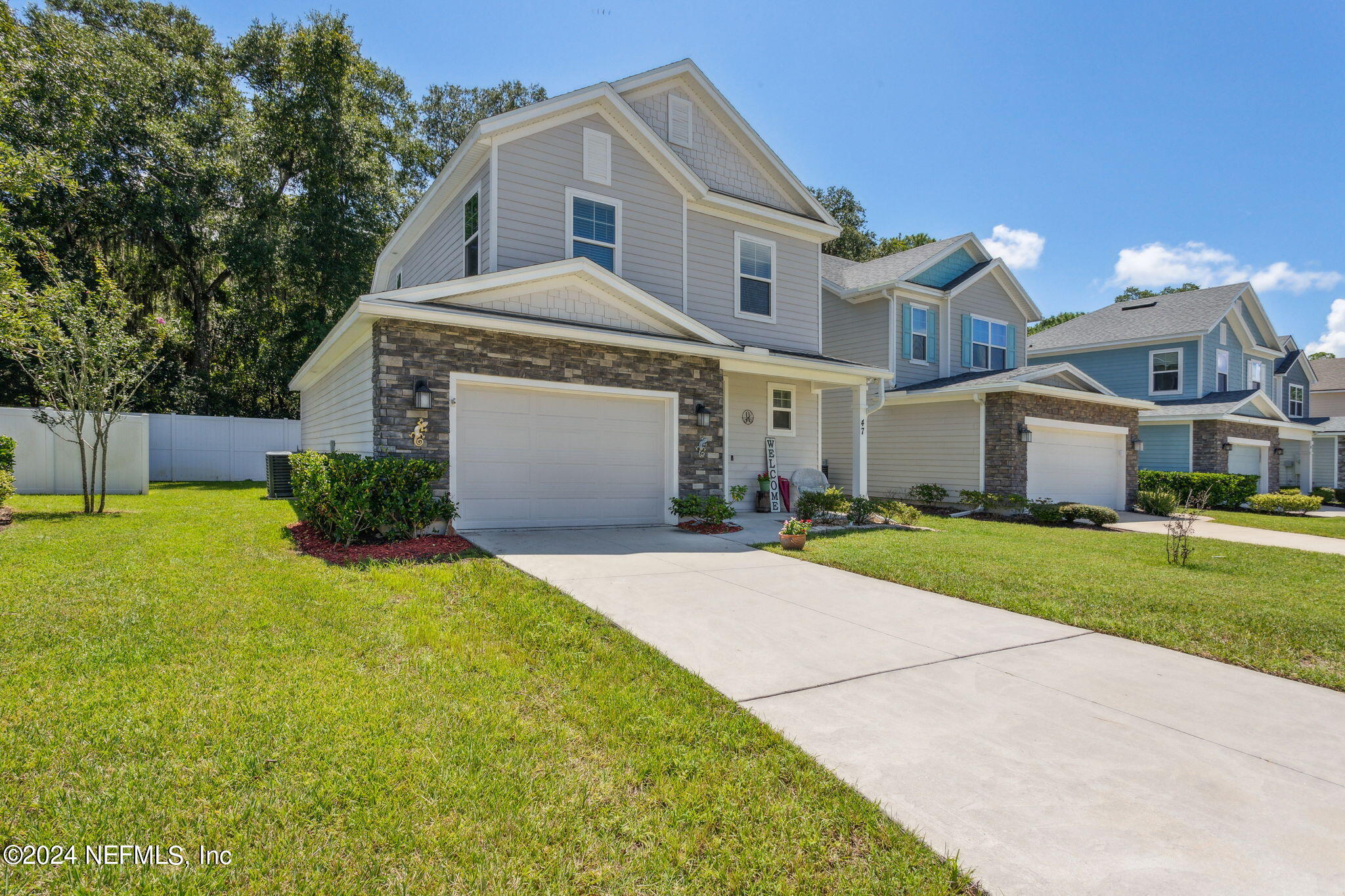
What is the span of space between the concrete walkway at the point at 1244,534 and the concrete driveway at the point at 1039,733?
9242 millimetres

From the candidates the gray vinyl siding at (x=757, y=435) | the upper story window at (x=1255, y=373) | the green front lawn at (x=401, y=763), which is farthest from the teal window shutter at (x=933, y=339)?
the green front lawn at (x=401, y=763)

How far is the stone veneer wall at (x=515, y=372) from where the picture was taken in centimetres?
820

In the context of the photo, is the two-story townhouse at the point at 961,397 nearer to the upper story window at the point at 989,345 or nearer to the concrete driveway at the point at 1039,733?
the upper story window at the point at 989,345

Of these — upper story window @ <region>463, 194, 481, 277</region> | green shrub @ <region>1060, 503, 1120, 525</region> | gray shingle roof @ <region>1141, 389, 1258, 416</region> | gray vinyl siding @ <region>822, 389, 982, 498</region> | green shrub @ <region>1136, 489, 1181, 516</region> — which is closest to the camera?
upper story window @ <region>463, 194, 481, 277</region>

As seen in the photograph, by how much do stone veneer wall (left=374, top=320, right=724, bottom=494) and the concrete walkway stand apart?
9.02m

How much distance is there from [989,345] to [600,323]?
45.1 feet

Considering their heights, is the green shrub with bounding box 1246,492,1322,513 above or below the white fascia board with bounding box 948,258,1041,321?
below

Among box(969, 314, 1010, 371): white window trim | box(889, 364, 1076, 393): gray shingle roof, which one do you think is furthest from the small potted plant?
box(969, 314, 1010, 371): white window trim

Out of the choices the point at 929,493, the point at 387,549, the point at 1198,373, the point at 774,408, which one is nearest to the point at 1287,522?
the point at 1198,373

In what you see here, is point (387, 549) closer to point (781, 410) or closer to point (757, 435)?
point (757, 435)

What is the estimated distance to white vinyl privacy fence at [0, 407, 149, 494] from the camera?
45.2 feet

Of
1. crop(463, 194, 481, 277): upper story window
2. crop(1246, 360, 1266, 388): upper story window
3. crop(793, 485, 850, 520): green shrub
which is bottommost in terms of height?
crop(793, 485, 850, 520): green shrub

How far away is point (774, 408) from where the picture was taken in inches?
528

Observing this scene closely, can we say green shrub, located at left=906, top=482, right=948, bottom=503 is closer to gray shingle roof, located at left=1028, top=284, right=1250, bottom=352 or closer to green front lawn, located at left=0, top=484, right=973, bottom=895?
gray shingle roof, located at left=1028, top=284, right=1250, bottom=352
